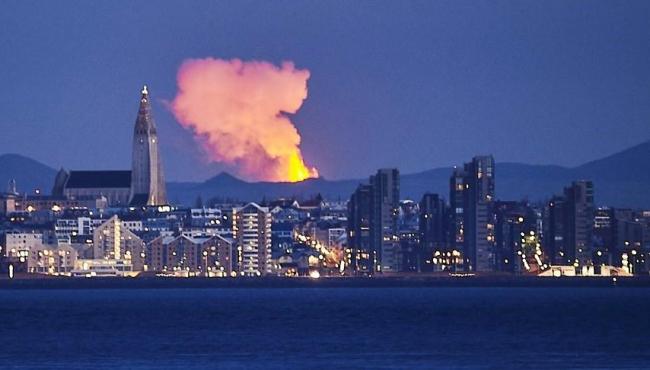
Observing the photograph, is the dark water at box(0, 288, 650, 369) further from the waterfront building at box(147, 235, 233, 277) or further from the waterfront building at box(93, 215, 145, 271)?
the waterfront building at box(93, 215, 145, 271)

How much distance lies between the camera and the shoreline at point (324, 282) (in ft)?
568

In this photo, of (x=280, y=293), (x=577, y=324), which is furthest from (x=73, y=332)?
(x=280, y=293)

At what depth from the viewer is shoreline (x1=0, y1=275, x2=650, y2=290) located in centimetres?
17300

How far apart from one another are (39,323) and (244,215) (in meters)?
83.8

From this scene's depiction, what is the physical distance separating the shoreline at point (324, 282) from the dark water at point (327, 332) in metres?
25.3

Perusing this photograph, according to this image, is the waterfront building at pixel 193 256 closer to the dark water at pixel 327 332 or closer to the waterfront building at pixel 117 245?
the waterfront building at pixel 117 245

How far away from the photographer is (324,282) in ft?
575

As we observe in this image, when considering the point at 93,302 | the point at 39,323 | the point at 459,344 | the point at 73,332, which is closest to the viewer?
the point at 459,344

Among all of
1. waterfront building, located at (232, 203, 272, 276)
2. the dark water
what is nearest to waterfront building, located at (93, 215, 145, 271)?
waterfront building, located at (232, 203, 272, 276)

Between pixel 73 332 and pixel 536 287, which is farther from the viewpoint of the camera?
pixel 536 287

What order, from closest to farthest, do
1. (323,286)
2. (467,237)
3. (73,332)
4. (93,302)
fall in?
(73,332)
(93,302)
(323,286)
(467,237)

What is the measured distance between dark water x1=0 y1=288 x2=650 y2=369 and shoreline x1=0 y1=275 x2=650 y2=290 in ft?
Answer: 82.9

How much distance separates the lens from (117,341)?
88000 mm

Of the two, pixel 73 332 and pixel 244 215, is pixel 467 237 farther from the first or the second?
pixel 73 332
